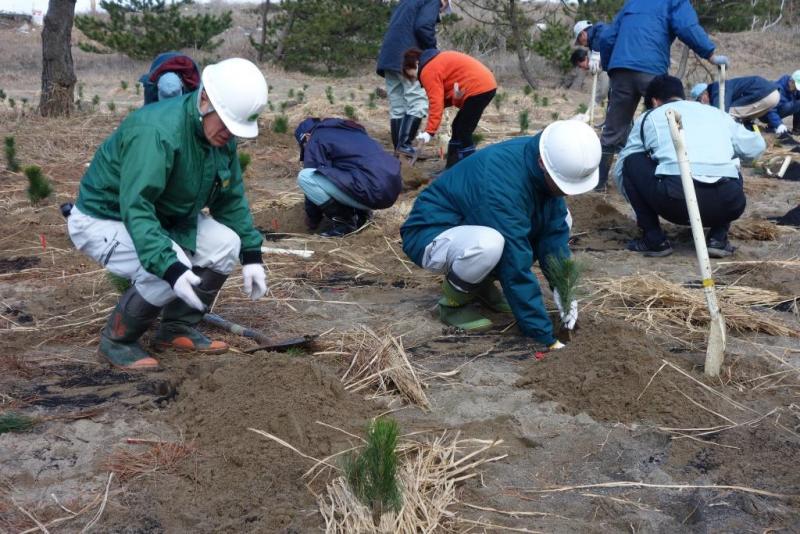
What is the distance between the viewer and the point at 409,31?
795cm

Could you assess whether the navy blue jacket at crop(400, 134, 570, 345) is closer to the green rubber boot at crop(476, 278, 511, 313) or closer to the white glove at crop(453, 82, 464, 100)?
the green rubber boot at crop(476, 278, 511, 313)

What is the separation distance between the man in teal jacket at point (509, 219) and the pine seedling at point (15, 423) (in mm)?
1922

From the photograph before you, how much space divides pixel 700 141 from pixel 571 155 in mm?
2049

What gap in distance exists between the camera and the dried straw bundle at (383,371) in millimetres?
3344

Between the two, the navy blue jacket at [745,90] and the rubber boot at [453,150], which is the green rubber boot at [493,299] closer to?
the rubber boot at [453,150]

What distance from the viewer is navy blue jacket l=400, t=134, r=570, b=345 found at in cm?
368

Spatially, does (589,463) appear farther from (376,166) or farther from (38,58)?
(38,58)

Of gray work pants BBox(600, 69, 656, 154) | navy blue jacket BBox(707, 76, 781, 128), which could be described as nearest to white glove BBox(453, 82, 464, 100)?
gray work pants BBox(600, 69, 656, 154)

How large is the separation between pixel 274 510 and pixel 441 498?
490 mm

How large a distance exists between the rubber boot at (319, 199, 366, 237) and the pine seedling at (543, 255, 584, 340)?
2386 mm

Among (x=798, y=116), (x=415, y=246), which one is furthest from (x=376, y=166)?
(x=798, y=116)

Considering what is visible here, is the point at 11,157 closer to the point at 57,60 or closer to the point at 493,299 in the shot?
the point at 57,60

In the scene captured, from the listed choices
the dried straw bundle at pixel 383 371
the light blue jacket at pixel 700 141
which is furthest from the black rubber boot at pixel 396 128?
the dried straw bundle at pixel 383 371

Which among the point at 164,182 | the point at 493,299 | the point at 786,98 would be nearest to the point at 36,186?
the point at 164,182
